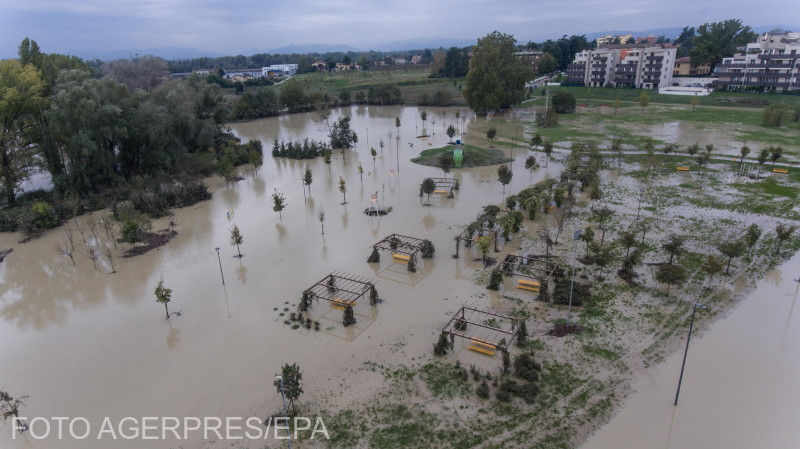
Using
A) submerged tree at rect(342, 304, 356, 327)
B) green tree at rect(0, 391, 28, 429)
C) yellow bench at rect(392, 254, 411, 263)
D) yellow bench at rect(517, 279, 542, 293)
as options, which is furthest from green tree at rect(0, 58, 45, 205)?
yellow bench at rect(517, 279, 542, 293)

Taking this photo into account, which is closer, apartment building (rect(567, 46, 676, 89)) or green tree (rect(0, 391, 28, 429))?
green tree (rect(0, 391, 28, 429))

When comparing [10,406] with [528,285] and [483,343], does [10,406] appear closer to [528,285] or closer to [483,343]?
[483,343]

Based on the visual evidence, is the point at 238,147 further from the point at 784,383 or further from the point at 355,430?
the point at 784,383

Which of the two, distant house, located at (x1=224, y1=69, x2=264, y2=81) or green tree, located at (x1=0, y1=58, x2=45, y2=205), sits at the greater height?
distant house, located at (x1=224, y1=69, x2=264, y2=81)

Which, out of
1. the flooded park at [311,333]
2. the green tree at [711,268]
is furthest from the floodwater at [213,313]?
the green tree at [711,268]

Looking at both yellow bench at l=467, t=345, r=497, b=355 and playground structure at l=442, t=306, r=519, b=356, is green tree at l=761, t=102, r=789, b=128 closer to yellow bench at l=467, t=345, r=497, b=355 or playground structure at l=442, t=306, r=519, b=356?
playground structure at l=442, t=306, r=519, b=356

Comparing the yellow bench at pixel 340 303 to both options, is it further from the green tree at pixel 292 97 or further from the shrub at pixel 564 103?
the green tree at pixel 292 97
